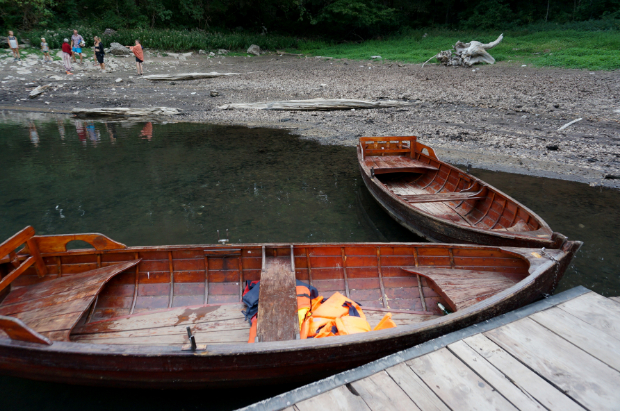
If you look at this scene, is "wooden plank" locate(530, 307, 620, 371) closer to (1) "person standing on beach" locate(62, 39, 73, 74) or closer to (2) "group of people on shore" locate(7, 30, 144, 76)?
(2) "group of people on shore" locate(7, 30, 144, 76)

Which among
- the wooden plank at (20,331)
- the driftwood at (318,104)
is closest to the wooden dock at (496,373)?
the wooden plank at (20,331)

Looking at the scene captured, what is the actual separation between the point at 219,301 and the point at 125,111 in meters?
15.3

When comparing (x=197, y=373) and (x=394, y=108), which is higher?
(x=394, y=108)

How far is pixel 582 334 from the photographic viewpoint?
11.6ft

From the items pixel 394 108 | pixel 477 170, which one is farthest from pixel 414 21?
pixel 477 170

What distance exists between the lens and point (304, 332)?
419 centimetres

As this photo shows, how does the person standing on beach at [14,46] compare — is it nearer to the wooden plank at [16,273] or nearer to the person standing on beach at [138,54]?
the person standing on beach at [138,54]

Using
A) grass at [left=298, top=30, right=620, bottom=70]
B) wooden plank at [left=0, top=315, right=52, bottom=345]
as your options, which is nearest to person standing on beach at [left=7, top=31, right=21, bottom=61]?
grass at [left=298, top=30, right=620, bottom=70]

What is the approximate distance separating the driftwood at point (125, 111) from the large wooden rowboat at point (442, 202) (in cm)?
1116

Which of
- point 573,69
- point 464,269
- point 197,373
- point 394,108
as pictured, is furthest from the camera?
point 573,69

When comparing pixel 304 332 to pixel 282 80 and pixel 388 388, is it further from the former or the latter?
pixel 282 80

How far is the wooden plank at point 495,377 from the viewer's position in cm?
284

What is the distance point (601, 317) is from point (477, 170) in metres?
7.40

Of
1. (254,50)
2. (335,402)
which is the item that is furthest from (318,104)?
(254,50)
